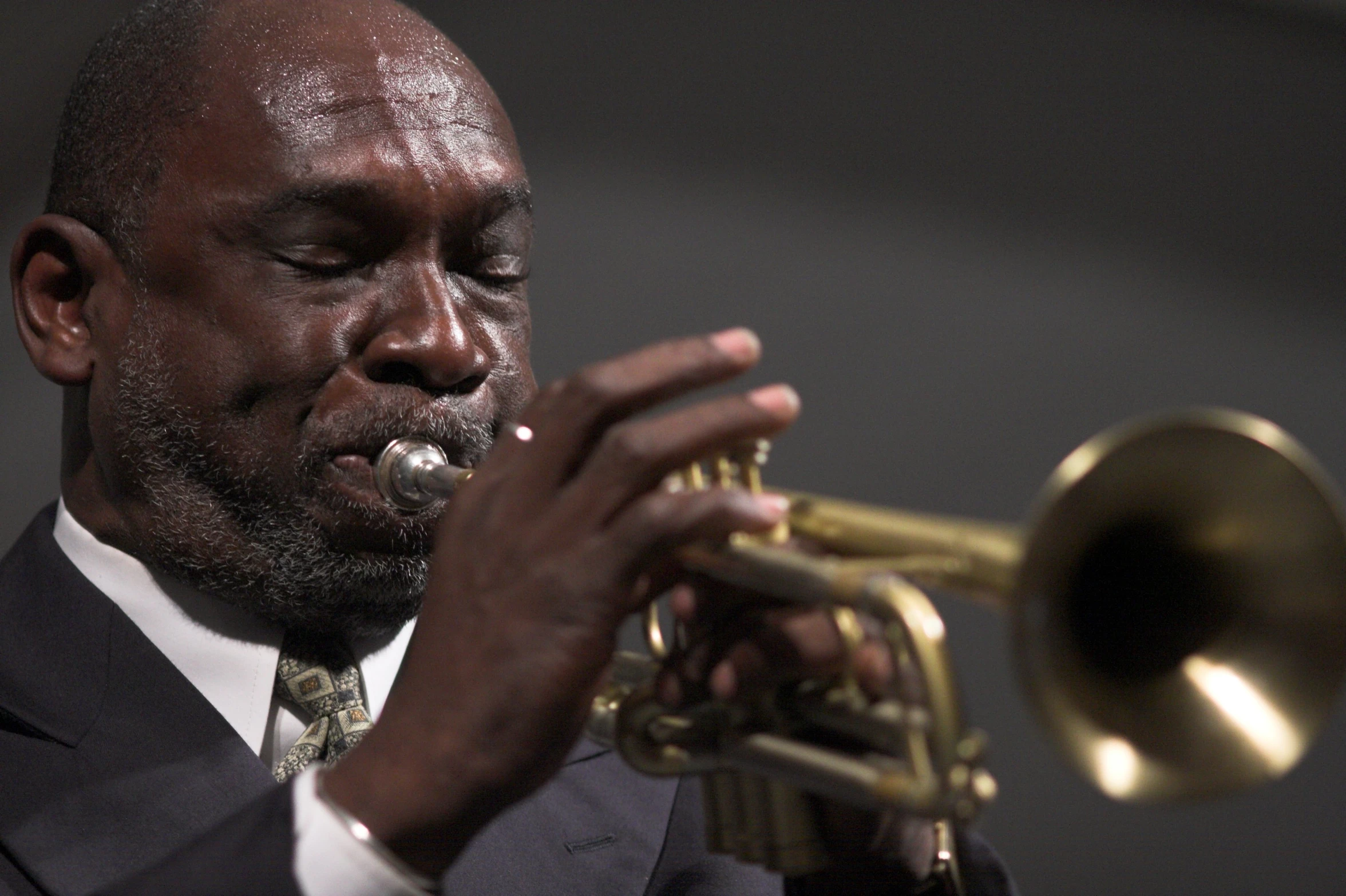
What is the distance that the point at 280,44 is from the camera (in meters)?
1.58


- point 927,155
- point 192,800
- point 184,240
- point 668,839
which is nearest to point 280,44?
point 184,240

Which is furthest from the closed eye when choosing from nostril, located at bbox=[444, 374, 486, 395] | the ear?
the ear

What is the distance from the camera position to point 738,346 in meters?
1.03

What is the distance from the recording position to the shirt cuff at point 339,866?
3.36 ft

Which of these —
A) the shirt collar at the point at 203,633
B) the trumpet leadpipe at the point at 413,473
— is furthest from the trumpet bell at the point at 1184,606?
the shirt collar at the point at 203,633

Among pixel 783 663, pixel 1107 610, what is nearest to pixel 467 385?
pixel 783 663

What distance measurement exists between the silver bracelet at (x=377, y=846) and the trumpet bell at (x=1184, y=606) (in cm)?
45

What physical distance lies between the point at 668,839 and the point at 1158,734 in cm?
73

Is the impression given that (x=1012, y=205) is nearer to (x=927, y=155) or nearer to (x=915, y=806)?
(x=927, y=155)

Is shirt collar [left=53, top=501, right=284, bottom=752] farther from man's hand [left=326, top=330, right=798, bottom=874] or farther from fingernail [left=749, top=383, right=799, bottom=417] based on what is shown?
fingernail [left=749, top=383, right=799, bottom=417]

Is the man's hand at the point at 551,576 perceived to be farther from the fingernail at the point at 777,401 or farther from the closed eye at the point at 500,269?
the closed eye at the point at 500,269

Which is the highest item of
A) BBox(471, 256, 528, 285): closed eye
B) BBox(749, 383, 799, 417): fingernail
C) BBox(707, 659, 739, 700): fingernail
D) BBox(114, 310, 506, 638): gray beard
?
BBox(749, 383, 799, 417): fingernail

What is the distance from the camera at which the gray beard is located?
149 cm

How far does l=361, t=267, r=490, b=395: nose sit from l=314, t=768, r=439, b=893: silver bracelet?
0.54 metres
